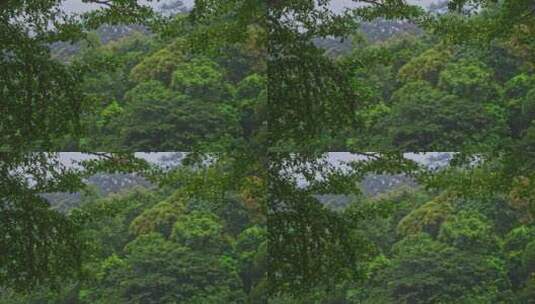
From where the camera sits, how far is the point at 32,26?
7.21m

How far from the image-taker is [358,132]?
7.52 meters

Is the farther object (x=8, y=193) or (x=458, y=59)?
(x=458, y=59)

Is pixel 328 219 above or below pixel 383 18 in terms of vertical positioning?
below

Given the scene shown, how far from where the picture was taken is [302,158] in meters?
7.52

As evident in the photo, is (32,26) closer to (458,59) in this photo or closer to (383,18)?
(383,18)

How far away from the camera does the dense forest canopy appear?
741 cm

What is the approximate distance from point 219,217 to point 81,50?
4.97 feet

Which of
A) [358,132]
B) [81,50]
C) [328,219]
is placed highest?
[81,50]

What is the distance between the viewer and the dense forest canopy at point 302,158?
7414 millimetres

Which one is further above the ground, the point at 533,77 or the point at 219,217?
the point at 533,77

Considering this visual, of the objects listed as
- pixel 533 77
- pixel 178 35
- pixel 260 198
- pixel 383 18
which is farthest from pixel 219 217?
pixel 533 77

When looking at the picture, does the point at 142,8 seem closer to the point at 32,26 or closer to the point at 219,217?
the point at 32,26

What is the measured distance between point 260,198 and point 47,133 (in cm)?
155

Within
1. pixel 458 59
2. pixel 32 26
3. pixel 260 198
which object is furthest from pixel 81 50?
pixel 458 59
